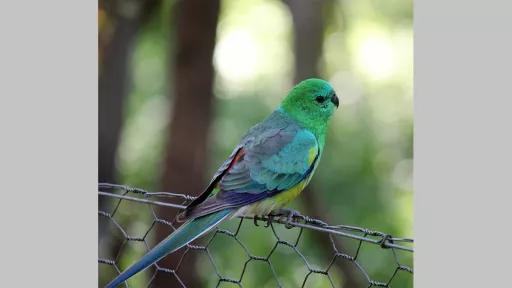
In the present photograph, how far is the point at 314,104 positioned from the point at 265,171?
0.94ft

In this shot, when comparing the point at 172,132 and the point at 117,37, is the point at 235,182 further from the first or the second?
the point at 117,37

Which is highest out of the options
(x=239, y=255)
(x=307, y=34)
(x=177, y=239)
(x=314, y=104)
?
(x=307, y=34)

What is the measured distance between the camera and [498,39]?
4.70 ft

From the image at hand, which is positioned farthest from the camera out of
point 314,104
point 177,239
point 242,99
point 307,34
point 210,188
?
point 242,99

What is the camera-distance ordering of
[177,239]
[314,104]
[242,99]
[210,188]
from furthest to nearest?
[242,99] → [314,104] → [210,188] → [177,239]

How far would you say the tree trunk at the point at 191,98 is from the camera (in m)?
2.94

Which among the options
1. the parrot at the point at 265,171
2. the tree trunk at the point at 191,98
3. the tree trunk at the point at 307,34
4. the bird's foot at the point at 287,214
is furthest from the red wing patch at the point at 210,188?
the tree trunk at the point at 191,98

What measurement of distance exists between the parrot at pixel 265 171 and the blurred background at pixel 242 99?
0.18 meters

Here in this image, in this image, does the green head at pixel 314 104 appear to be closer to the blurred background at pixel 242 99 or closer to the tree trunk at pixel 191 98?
the blurred background at pixel 242 99

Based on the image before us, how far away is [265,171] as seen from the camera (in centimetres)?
194

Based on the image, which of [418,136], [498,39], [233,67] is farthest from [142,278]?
[498,39]

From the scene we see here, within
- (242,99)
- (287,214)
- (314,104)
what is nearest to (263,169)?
(287,214)

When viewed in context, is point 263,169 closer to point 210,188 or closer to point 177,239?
point 210,188

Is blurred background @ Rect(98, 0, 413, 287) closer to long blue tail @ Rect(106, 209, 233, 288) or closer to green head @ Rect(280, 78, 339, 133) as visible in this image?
green head @ Rect(280, 78, 339, 133)
